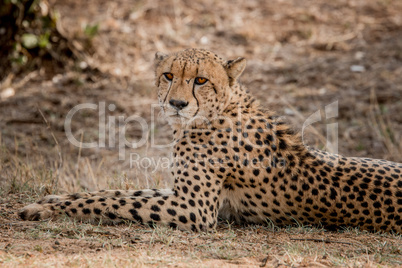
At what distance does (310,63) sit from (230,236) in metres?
6.56

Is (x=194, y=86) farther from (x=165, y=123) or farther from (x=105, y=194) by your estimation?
(x=165, y=123)

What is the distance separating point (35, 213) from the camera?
11.7 ft

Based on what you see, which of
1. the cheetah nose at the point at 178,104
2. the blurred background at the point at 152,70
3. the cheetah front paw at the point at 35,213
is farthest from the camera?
the blurred background at the point at 152,70

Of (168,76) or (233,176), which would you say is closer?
(233,176)

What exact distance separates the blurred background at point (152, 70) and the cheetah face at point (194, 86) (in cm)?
105

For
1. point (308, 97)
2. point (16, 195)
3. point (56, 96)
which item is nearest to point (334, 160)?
point (16, 195)

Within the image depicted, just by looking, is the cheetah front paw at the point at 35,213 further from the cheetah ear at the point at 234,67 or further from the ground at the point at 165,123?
the cheetah ear at the point at 234,67

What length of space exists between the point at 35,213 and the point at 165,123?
4.36m

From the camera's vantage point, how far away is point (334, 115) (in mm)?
7809

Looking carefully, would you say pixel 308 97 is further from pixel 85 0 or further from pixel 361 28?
pixel 85 0

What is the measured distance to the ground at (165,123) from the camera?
10.1ft
